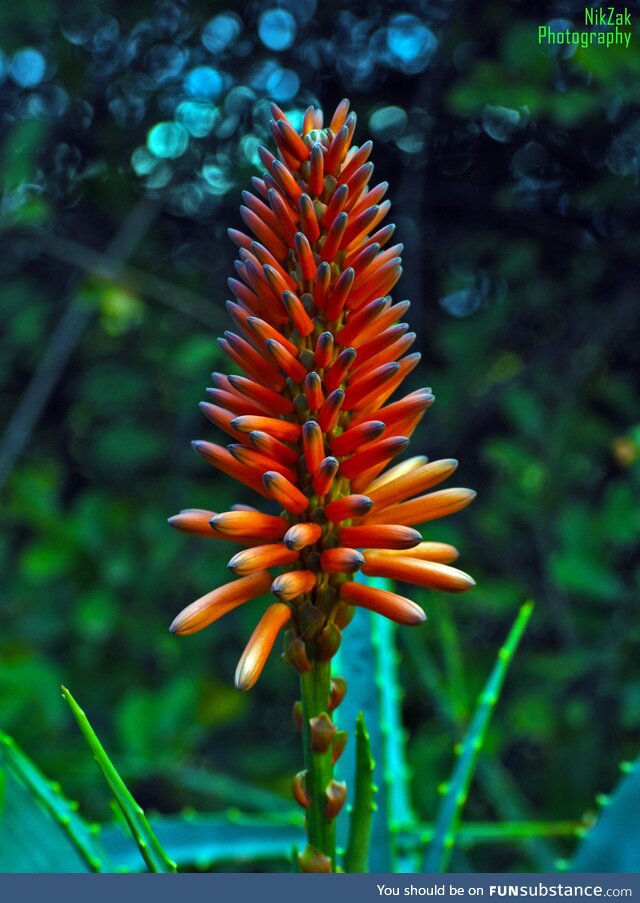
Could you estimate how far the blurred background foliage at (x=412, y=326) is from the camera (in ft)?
4.82

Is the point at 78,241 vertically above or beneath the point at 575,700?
above

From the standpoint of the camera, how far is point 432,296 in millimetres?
1721

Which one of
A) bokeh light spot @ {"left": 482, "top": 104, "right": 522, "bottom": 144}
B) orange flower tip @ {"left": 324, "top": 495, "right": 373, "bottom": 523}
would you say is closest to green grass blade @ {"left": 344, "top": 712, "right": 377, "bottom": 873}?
orange flower tip @ {"left": 324, "top": 495, "right": 373, "bottom": 523}

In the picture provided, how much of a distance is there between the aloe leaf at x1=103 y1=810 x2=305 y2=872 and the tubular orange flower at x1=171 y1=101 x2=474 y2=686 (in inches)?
18.6

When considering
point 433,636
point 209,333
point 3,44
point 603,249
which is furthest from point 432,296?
point 3,44

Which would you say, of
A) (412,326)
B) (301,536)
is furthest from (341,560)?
(412,326)

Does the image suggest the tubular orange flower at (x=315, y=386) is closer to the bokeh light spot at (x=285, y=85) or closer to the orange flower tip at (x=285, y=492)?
the orange flower tip at (x=285, y=492)

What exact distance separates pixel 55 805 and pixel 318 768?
0.20 metres

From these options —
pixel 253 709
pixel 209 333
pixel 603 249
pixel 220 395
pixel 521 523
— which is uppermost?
pixel 603 249

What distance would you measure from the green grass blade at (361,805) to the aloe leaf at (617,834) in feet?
0.67

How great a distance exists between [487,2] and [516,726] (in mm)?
1262

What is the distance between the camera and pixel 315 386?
1.73 feet

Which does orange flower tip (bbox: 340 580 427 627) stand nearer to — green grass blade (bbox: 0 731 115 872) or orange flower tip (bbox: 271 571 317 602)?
orange flower tip (bbox: 271 571 317 602)

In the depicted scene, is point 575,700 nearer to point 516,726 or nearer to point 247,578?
point 516,726
